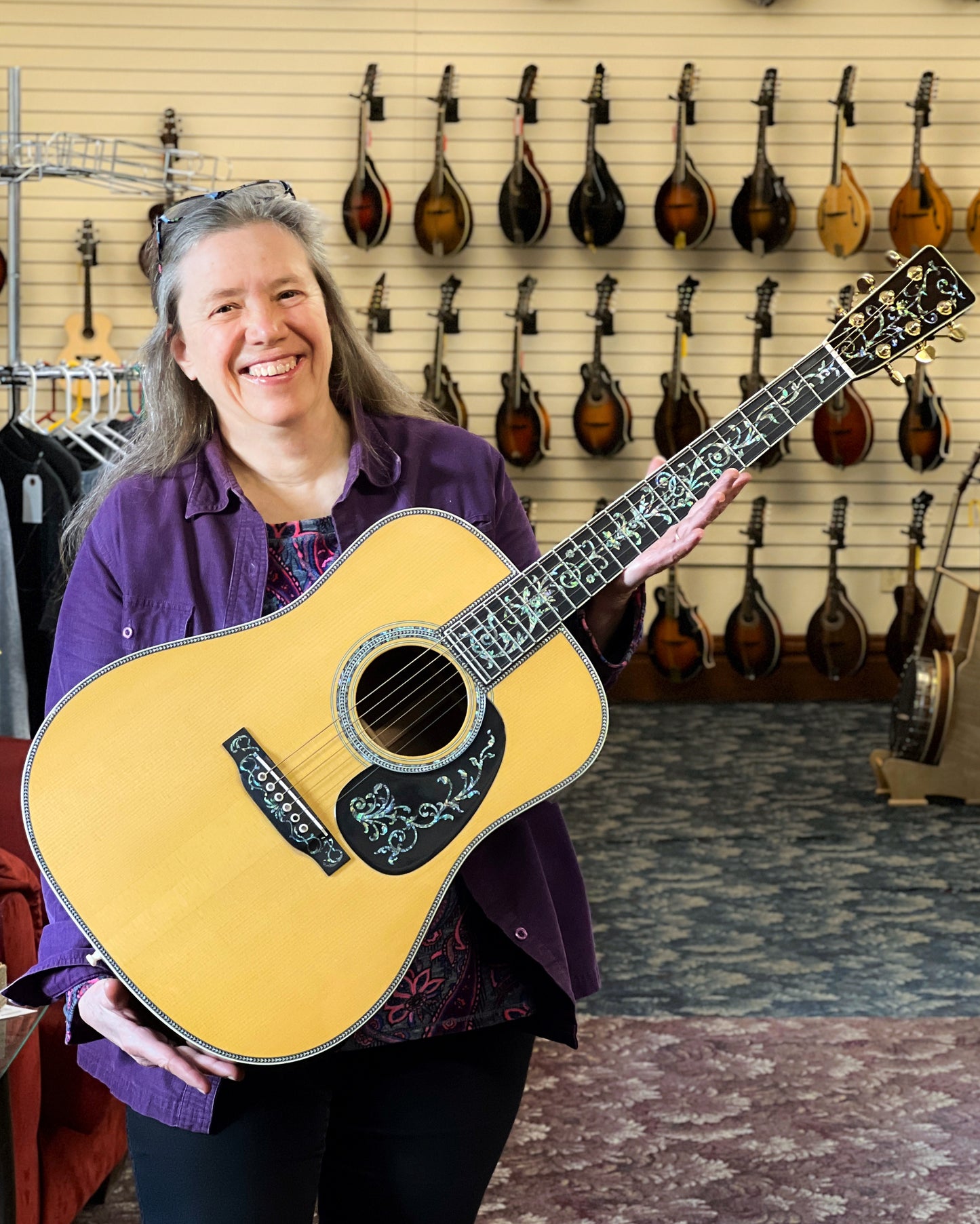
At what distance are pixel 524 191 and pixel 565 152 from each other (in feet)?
1.22

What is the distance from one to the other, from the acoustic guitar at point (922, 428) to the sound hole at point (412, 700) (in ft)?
15.7

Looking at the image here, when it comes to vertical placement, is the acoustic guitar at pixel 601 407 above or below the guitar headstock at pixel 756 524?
above

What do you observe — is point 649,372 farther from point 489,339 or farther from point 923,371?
point 923,371

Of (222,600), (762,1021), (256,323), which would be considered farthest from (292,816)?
(762,1021)

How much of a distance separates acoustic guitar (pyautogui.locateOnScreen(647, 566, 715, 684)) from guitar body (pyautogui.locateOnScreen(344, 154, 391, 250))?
1891mm

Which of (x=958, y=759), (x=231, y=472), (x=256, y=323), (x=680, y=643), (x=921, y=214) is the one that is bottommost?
(x=958, y=759)

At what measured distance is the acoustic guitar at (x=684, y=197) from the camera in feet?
18.3

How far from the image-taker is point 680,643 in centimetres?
568

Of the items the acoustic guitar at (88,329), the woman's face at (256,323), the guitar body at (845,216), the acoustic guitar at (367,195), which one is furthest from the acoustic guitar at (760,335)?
the woman's face at (256,323)

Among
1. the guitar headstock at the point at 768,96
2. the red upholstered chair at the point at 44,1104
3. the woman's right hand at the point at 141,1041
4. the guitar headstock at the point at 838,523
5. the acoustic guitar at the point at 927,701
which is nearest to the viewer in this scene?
the woman's right hand at the point at 141,1041

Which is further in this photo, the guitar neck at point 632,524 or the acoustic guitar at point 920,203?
the acoustic guitar at point 920,203

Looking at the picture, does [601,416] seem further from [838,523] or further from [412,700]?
[412,700]

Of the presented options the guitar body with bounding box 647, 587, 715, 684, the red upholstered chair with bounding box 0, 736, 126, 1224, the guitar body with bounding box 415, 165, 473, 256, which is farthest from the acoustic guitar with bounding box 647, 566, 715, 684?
the red upholstered chair with bounding box 0, 736, 126, 1224

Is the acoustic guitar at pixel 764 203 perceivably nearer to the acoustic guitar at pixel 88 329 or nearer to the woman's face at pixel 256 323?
the acoustic guitar at pixel 88 329
